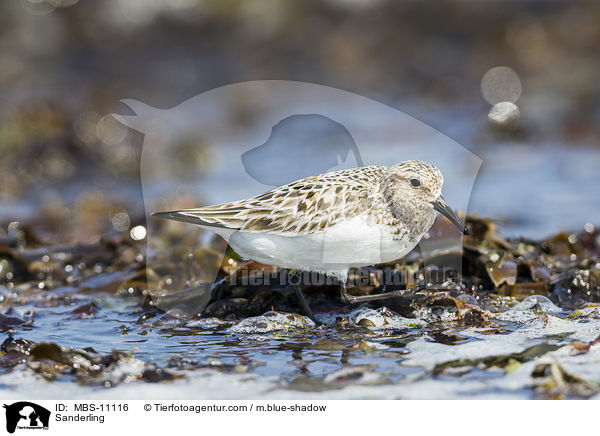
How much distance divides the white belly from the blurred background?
13.6ft

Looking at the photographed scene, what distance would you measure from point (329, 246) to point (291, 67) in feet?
22.0

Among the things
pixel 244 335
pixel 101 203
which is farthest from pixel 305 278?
pixel 101 203

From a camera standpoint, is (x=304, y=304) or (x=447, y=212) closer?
(x=447, y=212)

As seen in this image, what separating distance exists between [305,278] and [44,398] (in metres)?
1.59

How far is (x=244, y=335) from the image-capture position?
347cm

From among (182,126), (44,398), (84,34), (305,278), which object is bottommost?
(44,398)

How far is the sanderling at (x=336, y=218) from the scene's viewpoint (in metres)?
3.28

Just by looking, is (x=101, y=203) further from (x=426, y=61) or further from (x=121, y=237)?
(x=426, y=61)
